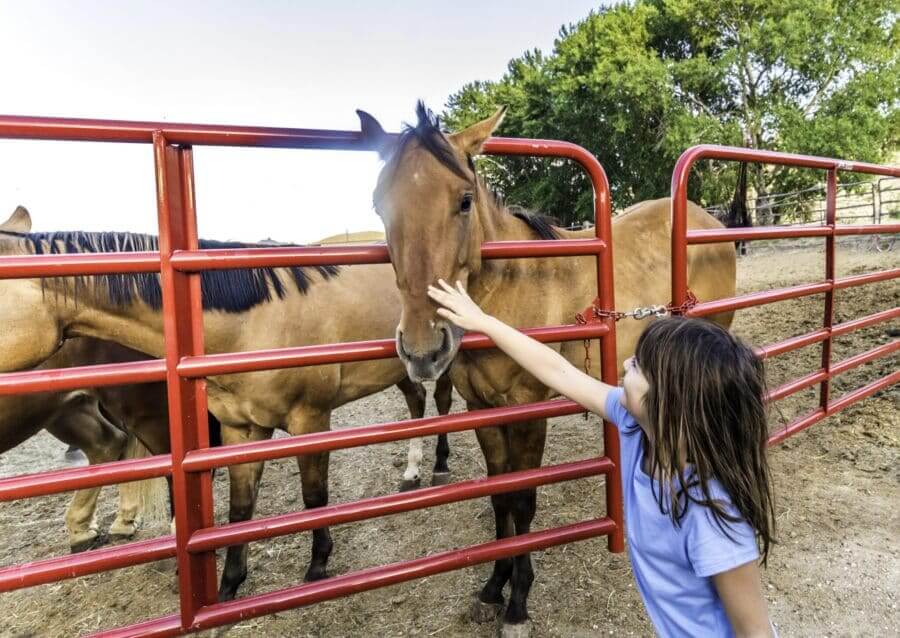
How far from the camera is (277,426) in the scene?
2.57 metres

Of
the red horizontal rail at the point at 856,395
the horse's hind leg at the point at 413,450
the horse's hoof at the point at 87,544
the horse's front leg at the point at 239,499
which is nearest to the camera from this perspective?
the horse's front leg at the point at 239,499

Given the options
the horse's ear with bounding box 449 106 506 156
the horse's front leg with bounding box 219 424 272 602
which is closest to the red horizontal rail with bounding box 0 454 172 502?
the horse's front leg with bounding box 219 424 272 602

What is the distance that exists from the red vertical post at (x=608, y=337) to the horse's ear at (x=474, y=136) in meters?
0.46

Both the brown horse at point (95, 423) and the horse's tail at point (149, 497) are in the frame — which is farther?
the horse's tail at point (149, 497)

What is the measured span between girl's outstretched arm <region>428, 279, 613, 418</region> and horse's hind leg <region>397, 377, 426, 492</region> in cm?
222

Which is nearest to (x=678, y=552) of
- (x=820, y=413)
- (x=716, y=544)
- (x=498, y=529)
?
(x=716, y=544)

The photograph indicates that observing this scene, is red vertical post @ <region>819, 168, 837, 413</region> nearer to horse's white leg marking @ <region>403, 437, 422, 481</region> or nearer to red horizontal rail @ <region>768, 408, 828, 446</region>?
red horizontal rail @ <region>768, 408, 828, 446</region>

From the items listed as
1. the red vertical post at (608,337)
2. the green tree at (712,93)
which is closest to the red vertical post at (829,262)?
the red vertical post at (608,337)

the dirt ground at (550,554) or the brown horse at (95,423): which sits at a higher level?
the brown horse at (95,423)

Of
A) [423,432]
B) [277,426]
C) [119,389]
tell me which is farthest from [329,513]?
[119,389]

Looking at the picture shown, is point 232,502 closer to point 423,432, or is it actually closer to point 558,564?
point 423,432

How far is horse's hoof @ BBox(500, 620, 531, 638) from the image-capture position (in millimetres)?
1988

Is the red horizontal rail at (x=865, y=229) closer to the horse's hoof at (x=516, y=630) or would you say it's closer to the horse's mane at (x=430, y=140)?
the horse's mane at (x=430, y=140)

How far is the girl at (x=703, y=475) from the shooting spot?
3.27ft
